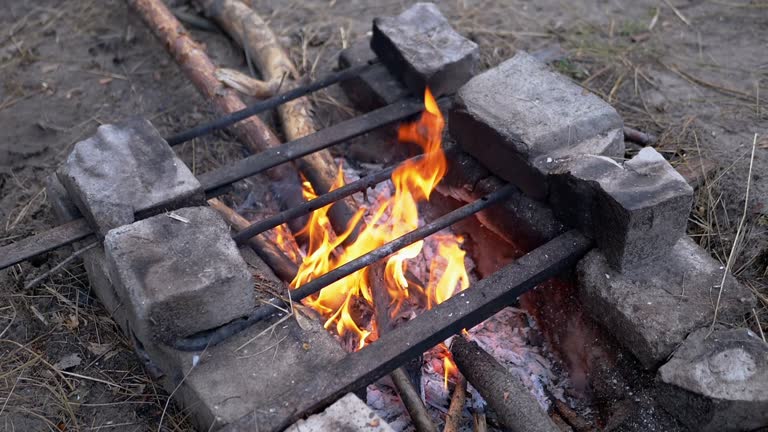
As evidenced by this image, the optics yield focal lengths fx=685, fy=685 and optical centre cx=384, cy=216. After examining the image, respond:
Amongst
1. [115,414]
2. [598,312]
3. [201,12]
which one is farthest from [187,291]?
[201,12]

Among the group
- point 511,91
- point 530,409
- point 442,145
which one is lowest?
point 530,409

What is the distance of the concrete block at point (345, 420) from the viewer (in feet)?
7.30

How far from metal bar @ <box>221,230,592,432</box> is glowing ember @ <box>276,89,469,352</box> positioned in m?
Result: 0.49

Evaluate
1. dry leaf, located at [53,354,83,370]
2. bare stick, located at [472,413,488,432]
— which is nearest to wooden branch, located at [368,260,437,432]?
bare stick, located at [472,413,488,432]

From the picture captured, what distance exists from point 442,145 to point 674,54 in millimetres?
1813

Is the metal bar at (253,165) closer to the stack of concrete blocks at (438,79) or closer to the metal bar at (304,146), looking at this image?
the metal bar at (304,146)

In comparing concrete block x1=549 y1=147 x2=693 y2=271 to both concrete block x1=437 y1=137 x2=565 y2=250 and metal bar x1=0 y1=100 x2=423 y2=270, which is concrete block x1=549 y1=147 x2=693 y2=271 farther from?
metal bar x1=0 y1=100 x2=423 y2=270

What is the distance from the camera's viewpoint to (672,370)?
2412 millimetres

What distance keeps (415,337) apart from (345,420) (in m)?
0.41

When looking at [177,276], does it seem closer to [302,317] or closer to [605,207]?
[302,317]

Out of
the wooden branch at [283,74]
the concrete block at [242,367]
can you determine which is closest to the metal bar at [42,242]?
the concrete block at [242,367]

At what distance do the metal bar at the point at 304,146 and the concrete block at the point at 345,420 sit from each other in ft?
4.29

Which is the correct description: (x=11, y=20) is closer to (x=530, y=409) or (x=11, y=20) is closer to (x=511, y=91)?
(x=511, y=91)

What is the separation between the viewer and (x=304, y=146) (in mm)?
3340
